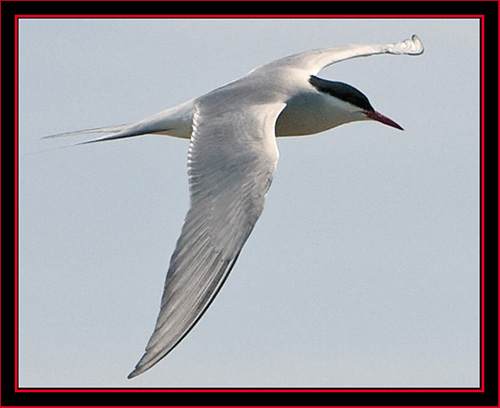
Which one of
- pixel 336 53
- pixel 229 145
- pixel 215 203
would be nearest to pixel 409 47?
pixel 336 53

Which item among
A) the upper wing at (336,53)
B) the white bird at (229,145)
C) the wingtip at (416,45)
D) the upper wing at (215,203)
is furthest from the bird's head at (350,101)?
the wingtip at (416,45)

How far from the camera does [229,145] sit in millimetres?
6785

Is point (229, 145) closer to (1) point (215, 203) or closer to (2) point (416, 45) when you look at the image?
(1) point (215, 203)

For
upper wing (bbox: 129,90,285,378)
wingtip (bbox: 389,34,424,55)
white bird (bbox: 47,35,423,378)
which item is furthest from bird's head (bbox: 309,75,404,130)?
wingtip (bbox: 389,34,424,55)

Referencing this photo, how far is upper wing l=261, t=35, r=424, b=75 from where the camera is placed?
869 centimetres

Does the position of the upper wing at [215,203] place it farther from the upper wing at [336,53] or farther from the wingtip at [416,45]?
the wingtip at [416,45]

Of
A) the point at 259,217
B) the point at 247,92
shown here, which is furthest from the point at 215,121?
the point at 259,217

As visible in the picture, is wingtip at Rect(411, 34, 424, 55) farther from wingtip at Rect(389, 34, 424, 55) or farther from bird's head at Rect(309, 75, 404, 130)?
bird's head at Rect(309, 75, 404, 130)

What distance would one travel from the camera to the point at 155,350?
5484 millimetres

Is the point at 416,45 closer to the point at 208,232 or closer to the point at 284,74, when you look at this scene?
the point at 284,74

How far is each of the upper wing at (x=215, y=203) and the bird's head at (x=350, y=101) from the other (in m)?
0.87

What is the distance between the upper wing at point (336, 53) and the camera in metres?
8.69

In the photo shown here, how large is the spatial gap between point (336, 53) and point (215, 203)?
123 inches

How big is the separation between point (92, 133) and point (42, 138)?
44 centimetres
